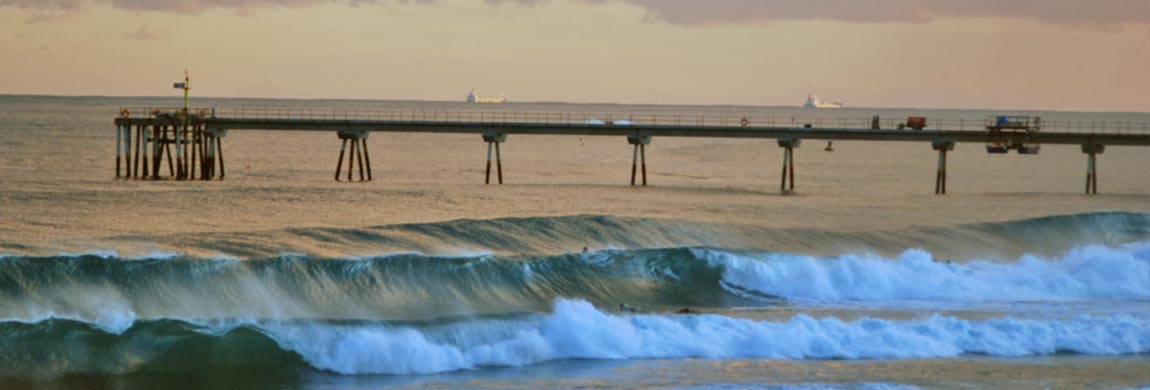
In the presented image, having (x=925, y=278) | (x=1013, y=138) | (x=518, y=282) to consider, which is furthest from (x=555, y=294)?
(x=1013, y=138)

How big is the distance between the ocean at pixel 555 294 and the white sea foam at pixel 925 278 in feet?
0.31

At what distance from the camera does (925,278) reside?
36.9 m

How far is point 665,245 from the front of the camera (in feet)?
136

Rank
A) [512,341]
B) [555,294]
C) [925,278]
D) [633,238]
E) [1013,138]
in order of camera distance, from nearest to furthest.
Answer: [512,341] → [555,294] → [925,278] → [633,238] → [1013,138]

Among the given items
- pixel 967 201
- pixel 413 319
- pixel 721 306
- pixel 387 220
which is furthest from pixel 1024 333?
pixel 967 201

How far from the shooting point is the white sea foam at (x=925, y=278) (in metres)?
35.7

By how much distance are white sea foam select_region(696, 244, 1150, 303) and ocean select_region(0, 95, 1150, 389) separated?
10cm

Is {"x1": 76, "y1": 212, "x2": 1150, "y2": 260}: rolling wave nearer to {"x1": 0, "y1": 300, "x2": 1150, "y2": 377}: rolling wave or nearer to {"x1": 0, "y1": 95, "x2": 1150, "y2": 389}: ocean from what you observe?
{"x1": 0, "y1": 95, "x2": 1150, "y2": 389}: ocean

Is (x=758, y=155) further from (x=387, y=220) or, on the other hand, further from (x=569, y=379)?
(x=569, y=379)

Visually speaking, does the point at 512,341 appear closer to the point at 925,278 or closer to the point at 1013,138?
the point at 925,278

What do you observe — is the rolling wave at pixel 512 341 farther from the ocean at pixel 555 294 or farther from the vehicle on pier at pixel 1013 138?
the vehicle on pier at pixel 1013 138

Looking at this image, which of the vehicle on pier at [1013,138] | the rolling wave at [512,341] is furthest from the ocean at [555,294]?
the vehicle on pier at [1013,138]

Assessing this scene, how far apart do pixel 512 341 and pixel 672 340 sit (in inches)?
113

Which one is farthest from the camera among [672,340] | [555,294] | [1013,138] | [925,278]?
[1013,138]
